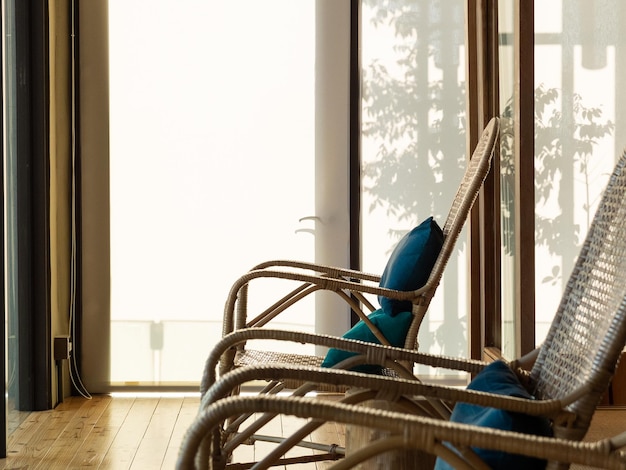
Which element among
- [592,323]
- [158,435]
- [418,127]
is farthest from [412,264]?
[418,127]

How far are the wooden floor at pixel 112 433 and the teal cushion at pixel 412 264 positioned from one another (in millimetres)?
719

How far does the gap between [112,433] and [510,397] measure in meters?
2.34

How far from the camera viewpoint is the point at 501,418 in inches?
56.3

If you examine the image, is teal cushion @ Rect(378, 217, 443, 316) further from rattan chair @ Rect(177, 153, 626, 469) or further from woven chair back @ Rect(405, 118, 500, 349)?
rattan chair @ Rect(177, 153, 626, 469)

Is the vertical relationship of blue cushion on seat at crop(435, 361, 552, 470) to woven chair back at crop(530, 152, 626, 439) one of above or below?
below

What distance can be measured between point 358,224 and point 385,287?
141cm

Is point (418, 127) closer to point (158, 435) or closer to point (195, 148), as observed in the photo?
point (195, 148)

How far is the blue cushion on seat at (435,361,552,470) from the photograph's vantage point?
137cm

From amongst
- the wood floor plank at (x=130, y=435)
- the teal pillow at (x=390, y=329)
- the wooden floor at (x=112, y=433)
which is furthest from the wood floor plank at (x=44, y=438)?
the teal pillow at (x=390, y=329)

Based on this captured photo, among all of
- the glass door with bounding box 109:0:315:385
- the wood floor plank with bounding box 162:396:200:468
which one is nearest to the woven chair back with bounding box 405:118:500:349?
the wood floor plank with bounding box 162:396:200:468

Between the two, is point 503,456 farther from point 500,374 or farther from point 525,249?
point 525,249

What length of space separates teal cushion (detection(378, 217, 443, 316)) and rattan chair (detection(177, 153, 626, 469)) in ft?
2.40

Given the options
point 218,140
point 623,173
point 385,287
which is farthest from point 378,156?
point 623,173

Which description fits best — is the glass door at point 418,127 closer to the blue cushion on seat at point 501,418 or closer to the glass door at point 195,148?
the glass door at point 195,148
